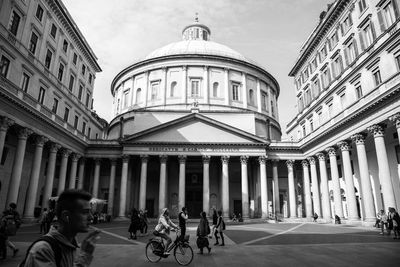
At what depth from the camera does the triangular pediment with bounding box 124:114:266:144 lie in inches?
1325

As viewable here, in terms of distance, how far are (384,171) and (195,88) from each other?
2911 centimetres

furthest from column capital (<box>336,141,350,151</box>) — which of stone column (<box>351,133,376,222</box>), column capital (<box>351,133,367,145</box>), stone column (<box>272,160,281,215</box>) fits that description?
stone column (<box>272,160,281,215</box>)

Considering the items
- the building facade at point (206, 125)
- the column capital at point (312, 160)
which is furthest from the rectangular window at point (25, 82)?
the column capital at point (312, 160)

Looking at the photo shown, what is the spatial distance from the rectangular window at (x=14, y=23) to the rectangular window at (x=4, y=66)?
265 centimetres

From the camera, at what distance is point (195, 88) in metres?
44.7

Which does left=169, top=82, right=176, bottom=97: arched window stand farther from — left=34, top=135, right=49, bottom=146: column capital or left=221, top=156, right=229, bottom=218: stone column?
left=34, top=135, right=49, bottom=146: column capital

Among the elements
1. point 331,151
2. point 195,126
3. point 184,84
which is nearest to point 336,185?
point 331,151

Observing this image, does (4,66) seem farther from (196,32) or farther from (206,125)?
(196,32)

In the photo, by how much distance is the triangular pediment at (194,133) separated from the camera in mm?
33656

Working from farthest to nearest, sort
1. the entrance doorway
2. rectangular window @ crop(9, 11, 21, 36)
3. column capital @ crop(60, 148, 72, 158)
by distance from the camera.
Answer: the entrance doorway
column capital @ crop(60, 148, 72, 158)
rectangular window @ crop(9, 11, 21, 36)

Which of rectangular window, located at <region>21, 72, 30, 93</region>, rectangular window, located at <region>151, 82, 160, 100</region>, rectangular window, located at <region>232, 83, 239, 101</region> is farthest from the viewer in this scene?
rectangular window, located at <region>232, 83, 239, 101</region>

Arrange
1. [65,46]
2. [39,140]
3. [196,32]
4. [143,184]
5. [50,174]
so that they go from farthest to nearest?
[196,32] → [143,184] → [65,46] → [50,174] → [39,140]

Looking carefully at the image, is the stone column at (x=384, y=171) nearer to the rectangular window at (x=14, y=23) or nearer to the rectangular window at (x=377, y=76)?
the rectangular window at (x=377, y=76)

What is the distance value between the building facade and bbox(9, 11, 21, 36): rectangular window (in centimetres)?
15
